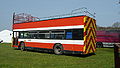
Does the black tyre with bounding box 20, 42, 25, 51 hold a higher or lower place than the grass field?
higher

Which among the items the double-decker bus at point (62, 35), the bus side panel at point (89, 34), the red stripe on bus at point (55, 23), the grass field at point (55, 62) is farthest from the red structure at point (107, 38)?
the red stripe on bus at point (55, 23)

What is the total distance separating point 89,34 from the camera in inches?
458

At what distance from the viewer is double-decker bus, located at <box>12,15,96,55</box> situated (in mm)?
11211

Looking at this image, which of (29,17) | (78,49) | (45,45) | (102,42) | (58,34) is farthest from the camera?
(29,17)

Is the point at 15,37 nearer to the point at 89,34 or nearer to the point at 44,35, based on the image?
the point at 44,35

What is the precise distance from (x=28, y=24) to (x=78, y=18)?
6.46 meters

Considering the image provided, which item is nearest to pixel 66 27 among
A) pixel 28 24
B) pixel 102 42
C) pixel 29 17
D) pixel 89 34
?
pixel 89 34

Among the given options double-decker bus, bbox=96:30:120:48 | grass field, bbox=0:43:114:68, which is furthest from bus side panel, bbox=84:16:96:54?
double-decker bus, bbox=96:30:120:48

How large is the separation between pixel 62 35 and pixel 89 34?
2.21m

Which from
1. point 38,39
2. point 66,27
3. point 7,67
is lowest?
point 7,67

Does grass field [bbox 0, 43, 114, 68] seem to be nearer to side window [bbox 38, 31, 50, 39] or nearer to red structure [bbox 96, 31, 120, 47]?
side window [bbox 38, 31, 50, 39]

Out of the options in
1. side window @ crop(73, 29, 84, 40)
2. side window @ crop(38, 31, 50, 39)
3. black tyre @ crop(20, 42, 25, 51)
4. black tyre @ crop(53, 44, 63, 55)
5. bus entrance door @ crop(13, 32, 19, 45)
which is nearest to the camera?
side window @ crop(73, 29, 84, 40)

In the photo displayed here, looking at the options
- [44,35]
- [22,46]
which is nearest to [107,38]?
[44,35]

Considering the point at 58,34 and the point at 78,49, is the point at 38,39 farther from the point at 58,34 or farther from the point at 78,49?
the point at 78,49
